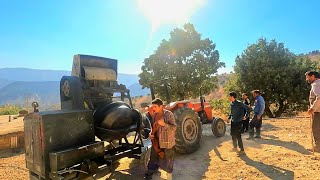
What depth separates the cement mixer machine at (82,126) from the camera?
5.36 m

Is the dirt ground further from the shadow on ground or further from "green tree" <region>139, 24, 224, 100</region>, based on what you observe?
"green tree" <region>139, 24, 224, 100</region>

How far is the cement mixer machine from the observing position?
17.6 feet

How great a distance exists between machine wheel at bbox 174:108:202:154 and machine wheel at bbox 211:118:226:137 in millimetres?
1516

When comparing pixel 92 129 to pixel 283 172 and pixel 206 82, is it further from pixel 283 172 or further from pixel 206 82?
pixel 206 82

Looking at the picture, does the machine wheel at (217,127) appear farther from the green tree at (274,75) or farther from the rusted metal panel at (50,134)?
the green tree at (274,75)

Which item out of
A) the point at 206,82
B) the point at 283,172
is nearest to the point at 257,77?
the point at 206,82

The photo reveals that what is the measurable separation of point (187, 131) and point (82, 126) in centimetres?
363

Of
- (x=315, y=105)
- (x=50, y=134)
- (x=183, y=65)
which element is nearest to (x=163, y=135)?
(x=50, y=134)

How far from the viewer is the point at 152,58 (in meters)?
30.2

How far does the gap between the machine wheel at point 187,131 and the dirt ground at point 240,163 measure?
0.87ft

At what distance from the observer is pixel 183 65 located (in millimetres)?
29000

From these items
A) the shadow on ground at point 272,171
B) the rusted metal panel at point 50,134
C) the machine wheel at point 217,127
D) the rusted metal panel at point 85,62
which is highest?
the rusted metal panel at point 85,62

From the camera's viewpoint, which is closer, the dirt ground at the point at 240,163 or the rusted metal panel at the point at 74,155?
the rusted metal panel at the point at 74,155

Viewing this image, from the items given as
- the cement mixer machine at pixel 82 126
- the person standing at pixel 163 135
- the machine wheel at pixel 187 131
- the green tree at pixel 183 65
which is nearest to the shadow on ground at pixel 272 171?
the machine wheel at pixel 187 131
